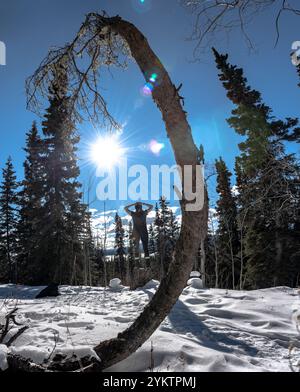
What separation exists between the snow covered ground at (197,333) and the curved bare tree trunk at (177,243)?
0.45 metres

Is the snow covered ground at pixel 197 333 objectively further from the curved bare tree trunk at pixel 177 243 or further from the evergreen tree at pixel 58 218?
the evergreen tree at pixel 58 218

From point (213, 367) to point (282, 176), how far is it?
3.72 metres

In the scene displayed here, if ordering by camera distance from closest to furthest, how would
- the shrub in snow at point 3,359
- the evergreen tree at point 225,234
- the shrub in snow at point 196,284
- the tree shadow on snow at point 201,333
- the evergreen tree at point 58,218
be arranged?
the shrub in snow at point 3,359
the tree shadow on snow at point 201,333
the shrub in snow at point 196,284
the evergreen tree at point 58,218
the evergreen tree at point 225,234

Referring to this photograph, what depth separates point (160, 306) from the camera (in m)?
2.53

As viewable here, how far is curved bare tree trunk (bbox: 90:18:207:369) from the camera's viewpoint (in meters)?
2.46

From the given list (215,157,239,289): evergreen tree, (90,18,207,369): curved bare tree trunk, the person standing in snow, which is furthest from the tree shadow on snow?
(215,157,239,289): evergreen tree

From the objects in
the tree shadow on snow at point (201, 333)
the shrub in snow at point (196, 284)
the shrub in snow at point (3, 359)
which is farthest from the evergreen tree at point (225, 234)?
the shrub in snow at point (3, 359)

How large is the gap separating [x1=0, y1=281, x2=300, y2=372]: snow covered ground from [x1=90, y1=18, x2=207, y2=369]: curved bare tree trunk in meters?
0.45

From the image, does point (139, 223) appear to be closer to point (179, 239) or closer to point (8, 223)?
point (179, 239)

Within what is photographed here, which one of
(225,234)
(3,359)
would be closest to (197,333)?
(3,359)

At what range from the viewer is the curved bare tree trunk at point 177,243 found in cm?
246

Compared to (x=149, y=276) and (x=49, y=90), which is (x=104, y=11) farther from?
(x=149, y=276)

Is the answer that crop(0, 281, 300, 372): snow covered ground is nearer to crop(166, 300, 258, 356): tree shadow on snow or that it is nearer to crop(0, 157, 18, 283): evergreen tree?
crop(166, 300, 258, 356): tree shadow on snow
